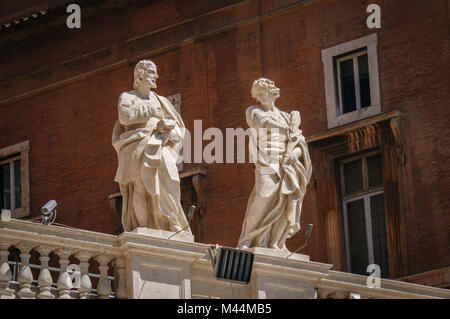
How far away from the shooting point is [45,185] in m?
29.2

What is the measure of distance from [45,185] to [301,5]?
570 centimetres

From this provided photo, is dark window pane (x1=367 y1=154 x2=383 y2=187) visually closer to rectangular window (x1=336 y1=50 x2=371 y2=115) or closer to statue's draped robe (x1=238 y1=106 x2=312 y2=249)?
rectangular window (x1=336 y1=50 x2=371 y2=115)

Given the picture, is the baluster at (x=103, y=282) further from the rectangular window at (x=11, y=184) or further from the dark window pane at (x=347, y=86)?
the rectangular window at (x=11, y=184)

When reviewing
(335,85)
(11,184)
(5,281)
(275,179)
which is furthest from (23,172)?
(5,281)

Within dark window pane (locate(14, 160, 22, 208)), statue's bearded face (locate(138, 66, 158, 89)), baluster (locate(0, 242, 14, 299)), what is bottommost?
baluster (locate(0, 242, 14, 299))

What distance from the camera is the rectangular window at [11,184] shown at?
29719mm

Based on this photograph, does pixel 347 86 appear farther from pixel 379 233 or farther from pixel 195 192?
pixel 195 192

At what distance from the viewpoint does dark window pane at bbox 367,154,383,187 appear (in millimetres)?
25672

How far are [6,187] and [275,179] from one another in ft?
40.7

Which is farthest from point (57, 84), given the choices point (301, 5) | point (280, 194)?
point (280, 194)

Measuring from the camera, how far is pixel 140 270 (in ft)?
55.3

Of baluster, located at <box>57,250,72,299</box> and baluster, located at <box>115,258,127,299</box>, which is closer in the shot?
baluster, located at <box>57,250,72,299</box>

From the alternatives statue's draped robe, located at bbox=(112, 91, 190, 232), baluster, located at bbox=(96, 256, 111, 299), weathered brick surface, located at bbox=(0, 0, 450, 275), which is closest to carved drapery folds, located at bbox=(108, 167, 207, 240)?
weathered brick surface, located at bbox=(0, 0, 450, 275)

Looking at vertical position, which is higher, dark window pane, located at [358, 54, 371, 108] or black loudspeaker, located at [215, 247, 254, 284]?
dark window pane, located at [358, 54, 371, 108]
